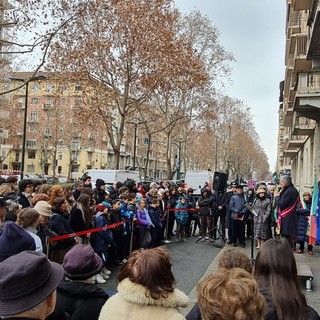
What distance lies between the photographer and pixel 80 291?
10.2ft

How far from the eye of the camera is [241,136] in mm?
71562

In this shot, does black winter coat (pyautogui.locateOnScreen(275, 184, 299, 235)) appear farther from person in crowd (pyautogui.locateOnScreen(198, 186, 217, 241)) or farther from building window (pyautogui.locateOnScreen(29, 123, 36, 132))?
building window (pyautogui.locateOnScreen(29, 123, 36, 132))

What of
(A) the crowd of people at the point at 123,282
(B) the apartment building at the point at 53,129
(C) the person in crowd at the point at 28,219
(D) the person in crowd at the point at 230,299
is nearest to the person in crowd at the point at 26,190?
(A) the crowd of people at the point at 123,282

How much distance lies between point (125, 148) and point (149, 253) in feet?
327

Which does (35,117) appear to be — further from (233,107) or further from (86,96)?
(86,96)

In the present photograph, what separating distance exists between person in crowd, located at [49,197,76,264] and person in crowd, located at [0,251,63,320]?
480 cm

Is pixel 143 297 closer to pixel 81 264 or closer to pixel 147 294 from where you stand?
pixel 147 294

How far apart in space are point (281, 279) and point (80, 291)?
59.4 inches

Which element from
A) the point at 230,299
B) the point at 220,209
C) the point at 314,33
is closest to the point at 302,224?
the point at 220,209

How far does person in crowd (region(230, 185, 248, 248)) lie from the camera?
12.1 metres

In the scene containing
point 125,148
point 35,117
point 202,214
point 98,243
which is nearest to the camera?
point 98,243

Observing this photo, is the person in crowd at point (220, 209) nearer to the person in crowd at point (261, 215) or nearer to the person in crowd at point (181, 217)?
the person in crowd at point (181, 217)

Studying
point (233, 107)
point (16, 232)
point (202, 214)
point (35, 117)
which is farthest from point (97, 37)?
point (35, 117)

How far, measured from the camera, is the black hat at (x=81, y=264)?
3.27 m
